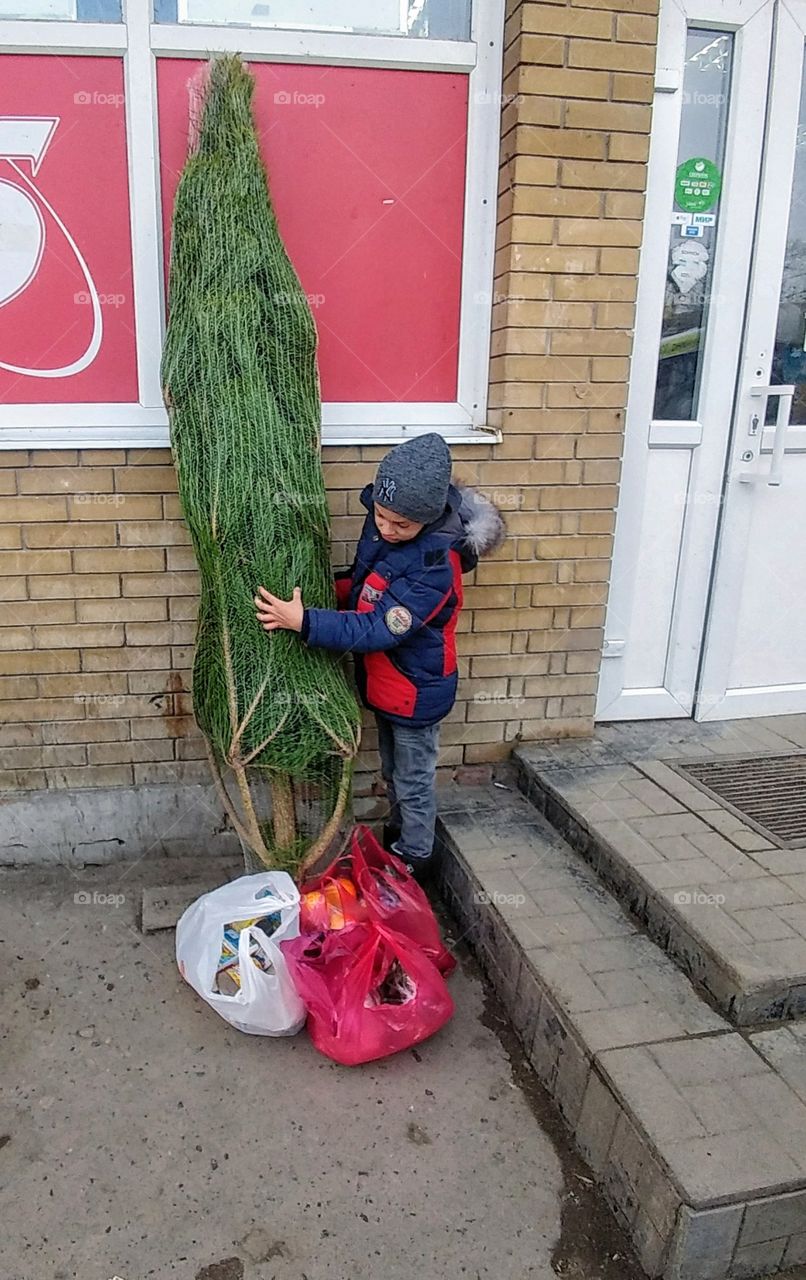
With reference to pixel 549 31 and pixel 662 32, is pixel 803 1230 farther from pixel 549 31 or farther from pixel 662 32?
pixel 662 32

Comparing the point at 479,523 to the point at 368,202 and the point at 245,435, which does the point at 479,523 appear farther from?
the point at 368,202

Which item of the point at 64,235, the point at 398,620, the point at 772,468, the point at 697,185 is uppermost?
the point at 697,185

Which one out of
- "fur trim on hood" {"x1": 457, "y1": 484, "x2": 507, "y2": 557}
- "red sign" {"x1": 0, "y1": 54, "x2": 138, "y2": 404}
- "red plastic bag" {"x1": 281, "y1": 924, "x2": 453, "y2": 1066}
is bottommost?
"red plastic bag" {"x1": 281, "y1": 924, "x2": 453, "y2": 1066}

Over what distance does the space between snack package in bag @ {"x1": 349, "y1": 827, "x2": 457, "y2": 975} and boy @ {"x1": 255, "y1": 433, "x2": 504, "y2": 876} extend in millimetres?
301

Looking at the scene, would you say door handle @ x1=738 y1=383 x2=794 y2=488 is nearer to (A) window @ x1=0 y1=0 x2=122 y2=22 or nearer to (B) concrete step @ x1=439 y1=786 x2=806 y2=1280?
(B) concrete step @ x1=439 y1=786 x2=806 y2=1280

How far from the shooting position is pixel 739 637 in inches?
151

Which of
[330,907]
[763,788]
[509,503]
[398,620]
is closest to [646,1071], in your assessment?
[330,907]

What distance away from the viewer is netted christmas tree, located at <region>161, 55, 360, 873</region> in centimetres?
260

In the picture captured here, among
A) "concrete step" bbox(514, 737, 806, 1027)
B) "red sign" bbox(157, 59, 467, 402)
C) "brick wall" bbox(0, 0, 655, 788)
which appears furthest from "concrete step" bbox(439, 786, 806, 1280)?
"red sign" bbox(157, 59, 467, 402)

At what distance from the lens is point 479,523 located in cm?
295

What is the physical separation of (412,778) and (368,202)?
6.50ft

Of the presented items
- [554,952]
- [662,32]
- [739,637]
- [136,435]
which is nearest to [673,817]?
[554,952]

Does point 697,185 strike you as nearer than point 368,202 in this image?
No

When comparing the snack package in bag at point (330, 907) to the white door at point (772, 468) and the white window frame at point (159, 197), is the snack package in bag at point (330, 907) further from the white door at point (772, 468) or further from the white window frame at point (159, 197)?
the white door at point (772, 468)
